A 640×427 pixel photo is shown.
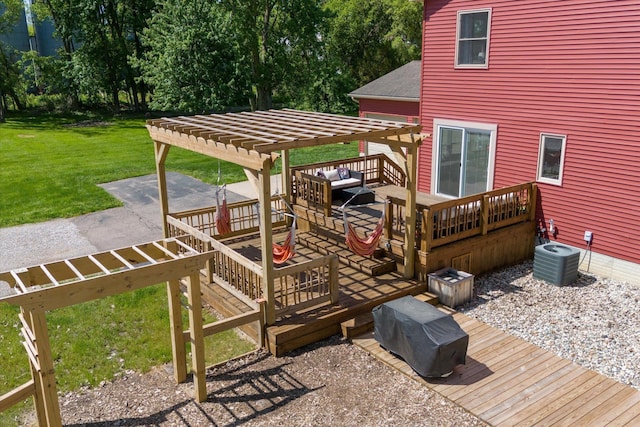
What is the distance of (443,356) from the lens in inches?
258

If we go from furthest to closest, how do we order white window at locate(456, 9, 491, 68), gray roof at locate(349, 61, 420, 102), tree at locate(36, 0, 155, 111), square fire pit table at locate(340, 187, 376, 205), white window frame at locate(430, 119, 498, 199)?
tree at locate(36, 0, 155, 111)
gray roof at locate(349, 61, 420, 102)
square fire pit table at locate(340, 187, 376, 205)
white window frame at locate(430, 119, 498, 199)
white window at locate(456, 9, 491, 68)

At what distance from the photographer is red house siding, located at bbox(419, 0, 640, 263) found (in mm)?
9234

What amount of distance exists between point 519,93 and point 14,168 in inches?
751

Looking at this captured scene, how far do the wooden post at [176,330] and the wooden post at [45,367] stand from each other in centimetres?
149

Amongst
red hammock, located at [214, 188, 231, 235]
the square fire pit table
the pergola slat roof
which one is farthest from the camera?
the square fire pit table

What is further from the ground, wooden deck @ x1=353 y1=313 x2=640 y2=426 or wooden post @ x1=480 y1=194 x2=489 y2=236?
wooden post @ x1=480 y1=194 x2=489 y2=236

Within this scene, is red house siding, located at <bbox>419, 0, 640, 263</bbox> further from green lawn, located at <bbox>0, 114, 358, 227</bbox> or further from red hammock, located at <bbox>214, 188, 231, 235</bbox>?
green lawn, located at <bbox>0, 114, 358, 227</bbox>

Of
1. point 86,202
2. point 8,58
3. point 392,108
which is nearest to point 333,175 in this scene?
point 392,108

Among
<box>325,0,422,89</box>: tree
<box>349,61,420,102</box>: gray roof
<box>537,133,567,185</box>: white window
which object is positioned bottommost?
<box>537,133,567,185</box>: white window

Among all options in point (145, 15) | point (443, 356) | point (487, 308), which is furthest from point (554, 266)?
point (145, 15)

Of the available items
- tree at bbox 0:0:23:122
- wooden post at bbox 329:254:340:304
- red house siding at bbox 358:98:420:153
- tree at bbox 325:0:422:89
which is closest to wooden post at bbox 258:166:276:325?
wooden post at bbox 329:254:340:304

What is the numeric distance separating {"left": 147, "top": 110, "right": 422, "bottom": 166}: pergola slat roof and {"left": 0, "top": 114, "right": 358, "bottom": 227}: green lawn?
7.15 metres

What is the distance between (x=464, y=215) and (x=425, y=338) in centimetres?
355

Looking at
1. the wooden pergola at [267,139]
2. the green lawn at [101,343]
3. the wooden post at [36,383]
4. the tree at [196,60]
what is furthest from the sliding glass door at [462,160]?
the tree at [196,60]
